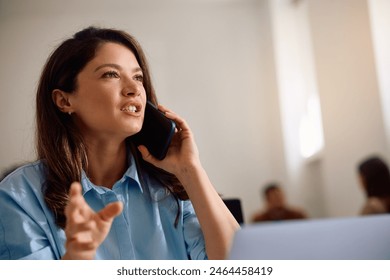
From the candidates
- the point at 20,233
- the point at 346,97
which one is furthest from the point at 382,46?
the point at 20,233

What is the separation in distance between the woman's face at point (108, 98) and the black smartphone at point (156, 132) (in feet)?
0.06

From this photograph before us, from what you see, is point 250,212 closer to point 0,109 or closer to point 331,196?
point 331,196

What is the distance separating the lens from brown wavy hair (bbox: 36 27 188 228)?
3.21 ft

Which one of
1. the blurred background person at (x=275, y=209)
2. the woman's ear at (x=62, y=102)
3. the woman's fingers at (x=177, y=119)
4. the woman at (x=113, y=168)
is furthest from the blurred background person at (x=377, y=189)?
the woman's ear at (x=62, y=102)

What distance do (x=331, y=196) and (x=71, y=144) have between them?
530mm

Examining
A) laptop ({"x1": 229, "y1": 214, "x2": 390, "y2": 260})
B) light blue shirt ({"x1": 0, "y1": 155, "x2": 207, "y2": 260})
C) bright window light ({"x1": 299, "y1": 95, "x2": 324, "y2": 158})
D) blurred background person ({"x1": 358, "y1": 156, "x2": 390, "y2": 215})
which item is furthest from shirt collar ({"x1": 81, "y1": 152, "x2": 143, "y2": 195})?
blurred background person ({"x1": 358, "y1": 156, "x2": 390, "y2": 215})

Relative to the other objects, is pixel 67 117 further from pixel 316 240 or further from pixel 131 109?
pixel 316 240

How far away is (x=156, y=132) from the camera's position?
3.34 ft

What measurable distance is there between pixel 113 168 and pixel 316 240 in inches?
16.9

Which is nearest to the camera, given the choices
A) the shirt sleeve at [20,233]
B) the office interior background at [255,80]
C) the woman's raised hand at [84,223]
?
the woman's raised hand at [84,223]

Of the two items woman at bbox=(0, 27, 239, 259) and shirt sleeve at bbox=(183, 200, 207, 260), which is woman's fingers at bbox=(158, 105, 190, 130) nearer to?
woman at bbox=(0, 27, 239, 259)

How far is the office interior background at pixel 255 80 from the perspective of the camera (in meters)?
1.00

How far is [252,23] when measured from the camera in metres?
1.08

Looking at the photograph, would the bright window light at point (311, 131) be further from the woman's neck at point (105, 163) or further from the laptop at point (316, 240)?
the woman's neck at point (105, 163)
